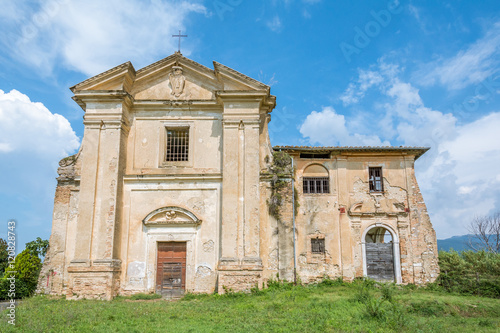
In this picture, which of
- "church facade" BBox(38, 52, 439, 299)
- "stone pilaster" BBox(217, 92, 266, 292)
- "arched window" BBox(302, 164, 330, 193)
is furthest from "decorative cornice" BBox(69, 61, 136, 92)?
"arched window" BBox(302, 164, 330, 193)

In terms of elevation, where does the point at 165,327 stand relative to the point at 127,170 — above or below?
below

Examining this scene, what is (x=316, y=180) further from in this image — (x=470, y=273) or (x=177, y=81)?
(x=177, y=81)

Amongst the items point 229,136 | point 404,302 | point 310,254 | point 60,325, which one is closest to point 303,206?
point 310,254

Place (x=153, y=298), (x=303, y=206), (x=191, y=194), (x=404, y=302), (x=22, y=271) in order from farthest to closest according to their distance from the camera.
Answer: (x=303, y=206) < (x=22, y=271) < (x=191, y=194) < (x=153, y=298) < (x=404, y=302)

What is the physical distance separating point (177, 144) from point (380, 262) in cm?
1051

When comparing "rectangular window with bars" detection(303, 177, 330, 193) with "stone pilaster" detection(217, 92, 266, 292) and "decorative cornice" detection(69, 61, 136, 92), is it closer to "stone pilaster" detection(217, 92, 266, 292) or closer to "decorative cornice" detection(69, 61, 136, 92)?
"stone pilaster" detection(217, 92, 266, 292)

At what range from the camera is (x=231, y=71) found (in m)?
15.8

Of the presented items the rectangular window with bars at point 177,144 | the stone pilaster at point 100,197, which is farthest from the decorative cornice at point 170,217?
the rectangular window with bars at point 177,144

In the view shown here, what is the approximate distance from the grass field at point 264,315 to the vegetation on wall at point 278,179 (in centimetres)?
309

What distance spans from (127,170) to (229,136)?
4.20m

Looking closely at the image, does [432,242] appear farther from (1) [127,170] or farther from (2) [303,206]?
(1) [127,170]

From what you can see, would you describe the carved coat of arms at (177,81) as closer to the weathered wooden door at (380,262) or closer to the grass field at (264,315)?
the grass field at (264,315)

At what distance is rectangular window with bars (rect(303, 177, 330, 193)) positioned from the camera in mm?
18953

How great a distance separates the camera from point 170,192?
15.4m
